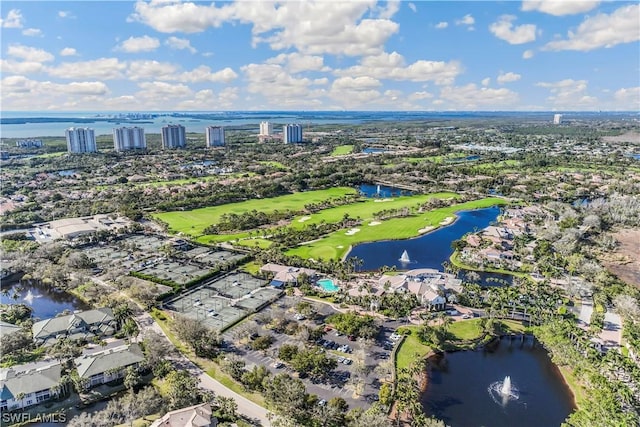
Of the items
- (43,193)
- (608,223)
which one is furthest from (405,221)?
(43,193)

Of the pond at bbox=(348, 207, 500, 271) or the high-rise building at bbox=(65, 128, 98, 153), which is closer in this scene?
the pond at bbox=(348, 207, 500, 271)

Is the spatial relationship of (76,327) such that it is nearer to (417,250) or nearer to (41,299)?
(41,299)

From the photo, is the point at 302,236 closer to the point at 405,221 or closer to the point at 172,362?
the point at 405,221

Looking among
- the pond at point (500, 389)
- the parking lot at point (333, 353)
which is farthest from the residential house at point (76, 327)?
the pond at point (500, 389)

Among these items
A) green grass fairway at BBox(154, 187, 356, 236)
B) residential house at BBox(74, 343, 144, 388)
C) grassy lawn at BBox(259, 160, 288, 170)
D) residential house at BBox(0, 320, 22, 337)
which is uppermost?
grassy lawn at BBox(259, 160, 288, 170)

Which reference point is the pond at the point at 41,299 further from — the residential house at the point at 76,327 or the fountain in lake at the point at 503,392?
the fountain in lake at the point at 503,392

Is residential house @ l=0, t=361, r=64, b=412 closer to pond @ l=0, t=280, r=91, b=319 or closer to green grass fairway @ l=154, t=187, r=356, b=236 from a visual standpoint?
pond @ l=0, t=280, r=91, b=319

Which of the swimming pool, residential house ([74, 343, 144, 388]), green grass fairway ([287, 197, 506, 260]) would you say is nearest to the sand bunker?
green grass fairway ([287, 197, 506, 260])
